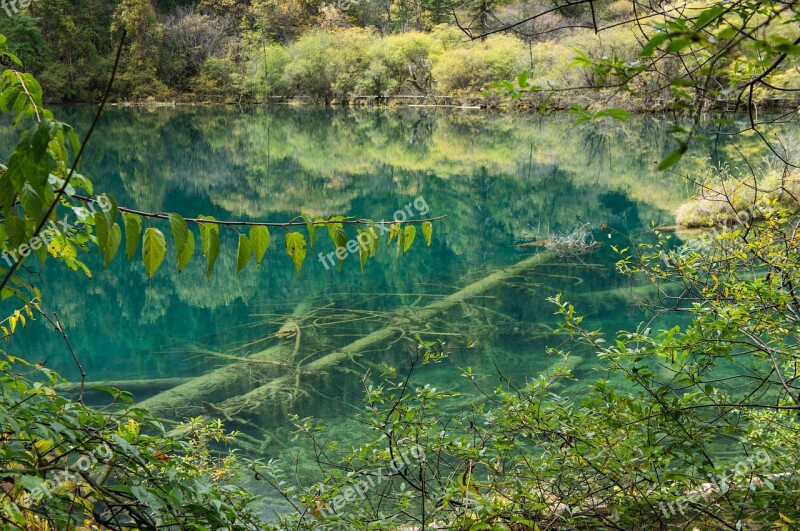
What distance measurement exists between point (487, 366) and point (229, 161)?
55.2ft

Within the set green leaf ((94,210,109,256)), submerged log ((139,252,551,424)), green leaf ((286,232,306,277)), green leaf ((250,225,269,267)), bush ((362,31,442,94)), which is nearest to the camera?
green leaf ((94,210,109,256))

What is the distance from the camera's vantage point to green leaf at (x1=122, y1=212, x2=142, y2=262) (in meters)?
1.11

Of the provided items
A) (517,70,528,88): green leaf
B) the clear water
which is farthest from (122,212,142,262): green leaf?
A: the clear water

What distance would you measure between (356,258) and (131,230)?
9433 mm

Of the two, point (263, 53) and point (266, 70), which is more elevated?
point (263, 53)

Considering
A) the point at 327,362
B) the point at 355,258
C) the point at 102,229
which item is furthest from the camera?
the point at 355,258

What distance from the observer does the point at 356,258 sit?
1058cm

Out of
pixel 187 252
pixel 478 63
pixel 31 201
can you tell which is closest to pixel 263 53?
pixel 478 63

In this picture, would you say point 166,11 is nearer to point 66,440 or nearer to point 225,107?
point 225,107

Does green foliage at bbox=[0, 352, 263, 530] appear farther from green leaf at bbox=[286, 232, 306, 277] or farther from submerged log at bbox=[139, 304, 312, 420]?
submerged log at bbox=[139, 304, 312, 420]

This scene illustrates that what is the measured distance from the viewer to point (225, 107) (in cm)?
4500

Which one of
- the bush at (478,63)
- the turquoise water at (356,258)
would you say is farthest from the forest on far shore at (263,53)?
the turquoise water at (356,258)

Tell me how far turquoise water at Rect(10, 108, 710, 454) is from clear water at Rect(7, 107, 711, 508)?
35mm

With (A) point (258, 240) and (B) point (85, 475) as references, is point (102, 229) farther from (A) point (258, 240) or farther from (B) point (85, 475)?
(B) point (85, 475)
